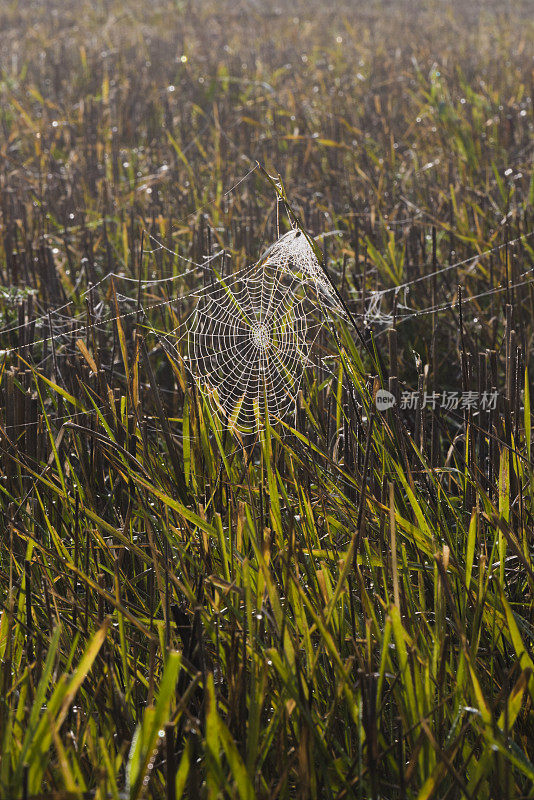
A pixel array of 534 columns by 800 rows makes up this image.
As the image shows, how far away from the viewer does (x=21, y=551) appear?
1512 mm

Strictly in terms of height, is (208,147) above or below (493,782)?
above

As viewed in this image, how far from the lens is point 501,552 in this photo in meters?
1.23

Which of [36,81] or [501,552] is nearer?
[501,552]

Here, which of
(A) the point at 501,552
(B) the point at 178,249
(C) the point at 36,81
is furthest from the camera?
(C) the point at 36,81


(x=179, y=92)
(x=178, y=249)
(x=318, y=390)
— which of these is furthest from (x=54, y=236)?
(x=179, y=92)

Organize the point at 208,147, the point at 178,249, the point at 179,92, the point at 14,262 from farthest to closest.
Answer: the point at 179,92 < the point at 208,147 < the point at 178,249 < the point at 14,262

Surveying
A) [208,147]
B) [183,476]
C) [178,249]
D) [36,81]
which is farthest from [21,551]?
[36,81]

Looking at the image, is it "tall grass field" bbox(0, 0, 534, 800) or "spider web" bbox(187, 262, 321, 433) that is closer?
"tall grass field" bbox(0, 0, 534, 800)

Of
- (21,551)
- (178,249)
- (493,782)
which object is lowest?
(493,782)

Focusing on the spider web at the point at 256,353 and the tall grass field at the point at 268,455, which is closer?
the tall grass field at the point at 268,455

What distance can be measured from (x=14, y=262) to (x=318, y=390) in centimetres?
144

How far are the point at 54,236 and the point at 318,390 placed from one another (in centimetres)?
216

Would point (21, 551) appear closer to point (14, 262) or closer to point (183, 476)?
point (183, 476)

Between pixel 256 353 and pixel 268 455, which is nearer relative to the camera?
pixel 268 455
